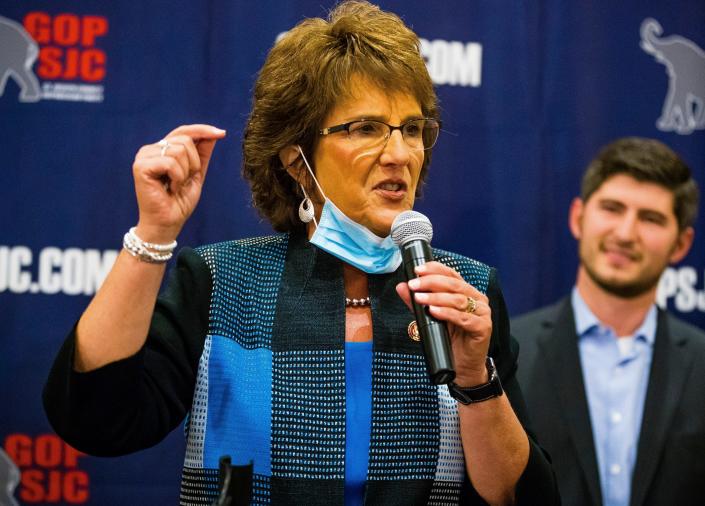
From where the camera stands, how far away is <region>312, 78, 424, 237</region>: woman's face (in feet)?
6.23

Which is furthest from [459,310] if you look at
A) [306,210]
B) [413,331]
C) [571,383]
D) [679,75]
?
[679,75]

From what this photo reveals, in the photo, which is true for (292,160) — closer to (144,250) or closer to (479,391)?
(144,250)

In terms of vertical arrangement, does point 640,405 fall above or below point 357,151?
below

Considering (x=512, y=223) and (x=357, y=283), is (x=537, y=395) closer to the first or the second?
(x=512, y=223)

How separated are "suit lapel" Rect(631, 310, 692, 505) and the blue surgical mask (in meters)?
1.83

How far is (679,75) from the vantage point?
11.8 ft

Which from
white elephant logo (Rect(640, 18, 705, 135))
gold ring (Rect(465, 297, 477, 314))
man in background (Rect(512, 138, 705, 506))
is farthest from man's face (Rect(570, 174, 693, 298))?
gold ring (Rect(465, 297, 477, 314))

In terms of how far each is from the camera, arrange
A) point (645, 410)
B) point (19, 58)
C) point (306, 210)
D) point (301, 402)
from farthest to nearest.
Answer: point (645, 410), point (19, 58), point (306, 210), point (301, 402)

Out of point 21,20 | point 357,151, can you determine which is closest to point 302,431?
point 357,151

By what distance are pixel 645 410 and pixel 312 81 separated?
211cm

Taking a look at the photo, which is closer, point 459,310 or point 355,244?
point 459,310

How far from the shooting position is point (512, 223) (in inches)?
135

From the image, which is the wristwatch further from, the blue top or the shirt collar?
the shirt collar

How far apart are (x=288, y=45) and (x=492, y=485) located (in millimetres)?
999
